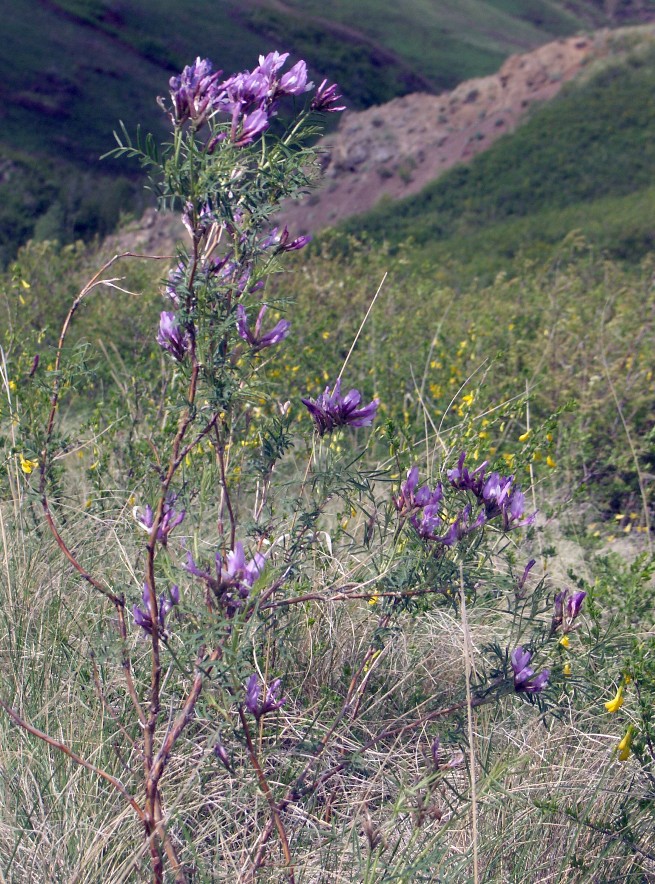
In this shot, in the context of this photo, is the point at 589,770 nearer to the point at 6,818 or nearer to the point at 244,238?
the point at 6,818

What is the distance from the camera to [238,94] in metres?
1.25

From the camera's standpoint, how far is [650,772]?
170 cm

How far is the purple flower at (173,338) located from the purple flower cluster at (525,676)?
74cm

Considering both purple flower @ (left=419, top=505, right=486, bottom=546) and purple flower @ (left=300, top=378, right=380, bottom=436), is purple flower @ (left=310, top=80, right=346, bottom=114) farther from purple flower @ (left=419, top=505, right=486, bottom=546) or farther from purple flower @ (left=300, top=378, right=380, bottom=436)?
purple flower @ (left=419, top=505, right=486, bottom=546)

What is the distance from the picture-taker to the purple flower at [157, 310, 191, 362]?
128cm

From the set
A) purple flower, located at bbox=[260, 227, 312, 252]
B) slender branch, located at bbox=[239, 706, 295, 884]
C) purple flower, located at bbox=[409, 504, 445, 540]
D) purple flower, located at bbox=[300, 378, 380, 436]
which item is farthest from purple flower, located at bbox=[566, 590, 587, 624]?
purple flower, located at bbox=[260, 227, 312, 252]

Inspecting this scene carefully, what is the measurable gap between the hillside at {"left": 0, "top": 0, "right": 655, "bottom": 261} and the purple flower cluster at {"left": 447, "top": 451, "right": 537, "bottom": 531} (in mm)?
16879

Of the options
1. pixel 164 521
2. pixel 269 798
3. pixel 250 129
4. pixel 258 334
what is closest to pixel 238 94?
pixel 250 129

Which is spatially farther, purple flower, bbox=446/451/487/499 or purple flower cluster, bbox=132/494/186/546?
purple flower, bbox=446/451/487/499

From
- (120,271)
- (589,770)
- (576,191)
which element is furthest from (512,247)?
(589,770)

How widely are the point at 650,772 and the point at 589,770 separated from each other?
12 cm

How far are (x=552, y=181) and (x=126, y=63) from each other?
22.6m

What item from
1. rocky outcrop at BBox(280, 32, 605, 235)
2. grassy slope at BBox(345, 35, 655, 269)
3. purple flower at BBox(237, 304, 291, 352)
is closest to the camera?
purple flower at BBox(237, 304, 291, 352)

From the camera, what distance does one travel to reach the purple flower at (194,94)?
1.20 metres
